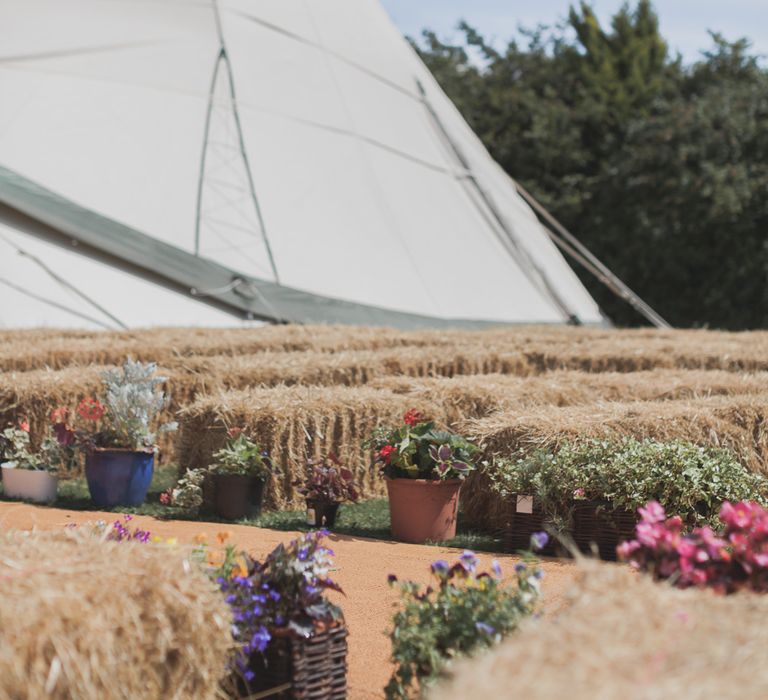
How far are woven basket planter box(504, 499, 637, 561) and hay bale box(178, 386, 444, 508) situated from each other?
1860 mm

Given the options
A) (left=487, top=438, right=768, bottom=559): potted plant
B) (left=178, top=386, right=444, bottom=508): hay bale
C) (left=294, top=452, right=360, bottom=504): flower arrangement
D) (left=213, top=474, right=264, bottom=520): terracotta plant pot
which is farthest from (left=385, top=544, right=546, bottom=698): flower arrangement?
(left=178, top=386, right=444, bottom=508): hay bale

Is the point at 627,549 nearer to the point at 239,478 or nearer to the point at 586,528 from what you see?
the point at 586,528

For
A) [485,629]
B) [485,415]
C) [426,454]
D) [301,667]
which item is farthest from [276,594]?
[485,415]

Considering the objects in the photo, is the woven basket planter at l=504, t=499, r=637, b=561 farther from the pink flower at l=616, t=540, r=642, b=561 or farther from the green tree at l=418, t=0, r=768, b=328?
the green tree at l=418, t=0, r=768, b=328

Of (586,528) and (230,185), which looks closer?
(586,528)

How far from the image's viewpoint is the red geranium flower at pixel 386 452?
6832 millimetres

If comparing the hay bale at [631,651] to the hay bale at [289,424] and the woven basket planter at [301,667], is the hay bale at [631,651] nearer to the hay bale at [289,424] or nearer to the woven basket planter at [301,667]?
the woven basket planter at [301,667]

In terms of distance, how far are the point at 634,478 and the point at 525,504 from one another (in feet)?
2.08

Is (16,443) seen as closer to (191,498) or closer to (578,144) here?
(191,498)

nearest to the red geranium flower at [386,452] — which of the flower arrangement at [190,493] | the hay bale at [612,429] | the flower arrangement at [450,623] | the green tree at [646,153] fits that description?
the hay bale at [612,429]

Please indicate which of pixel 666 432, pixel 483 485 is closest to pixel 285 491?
pixel 483 485

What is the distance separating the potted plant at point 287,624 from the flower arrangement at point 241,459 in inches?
146

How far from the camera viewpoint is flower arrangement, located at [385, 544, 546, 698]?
341 centimetres

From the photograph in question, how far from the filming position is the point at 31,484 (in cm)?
797
